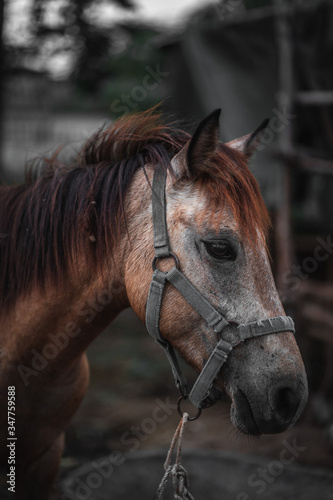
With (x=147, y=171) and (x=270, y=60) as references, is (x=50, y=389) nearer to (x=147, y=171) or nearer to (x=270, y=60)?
(x=147, y=171)

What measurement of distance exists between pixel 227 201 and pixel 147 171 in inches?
15.3

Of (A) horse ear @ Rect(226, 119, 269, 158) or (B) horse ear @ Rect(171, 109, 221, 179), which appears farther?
(A) horse ear @ Rect(226, 119, 269, 158)

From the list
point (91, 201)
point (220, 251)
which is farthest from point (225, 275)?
point (91, 201)

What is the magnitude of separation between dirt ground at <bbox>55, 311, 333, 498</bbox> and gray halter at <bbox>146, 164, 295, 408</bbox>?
1.68 metres

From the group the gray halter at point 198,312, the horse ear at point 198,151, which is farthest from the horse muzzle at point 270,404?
the horse ear at point 198,151

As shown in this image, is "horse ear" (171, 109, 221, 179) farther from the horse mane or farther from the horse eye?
the horse eye

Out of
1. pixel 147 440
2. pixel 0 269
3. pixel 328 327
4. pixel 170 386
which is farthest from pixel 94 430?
pixel 0 269

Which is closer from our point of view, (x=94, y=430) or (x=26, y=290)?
(x=26, y=290)

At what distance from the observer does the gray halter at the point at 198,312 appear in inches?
59.6

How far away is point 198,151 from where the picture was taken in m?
1.66

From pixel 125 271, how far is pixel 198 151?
57cm

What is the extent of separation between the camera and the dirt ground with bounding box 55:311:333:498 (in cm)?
400

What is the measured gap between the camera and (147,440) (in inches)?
175

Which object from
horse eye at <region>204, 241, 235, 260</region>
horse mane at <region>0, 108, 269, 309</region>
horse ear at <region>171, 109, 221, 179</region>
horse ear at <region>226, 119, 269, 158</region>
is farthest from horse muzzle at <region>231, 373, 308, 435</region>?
horse ear at <region>226, 119, 269, 158</region>
